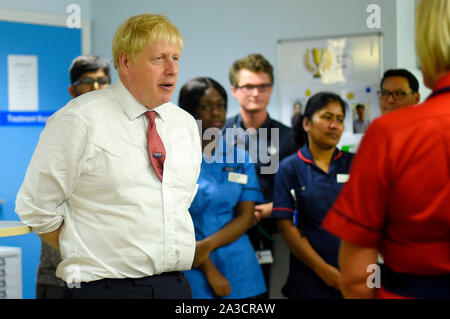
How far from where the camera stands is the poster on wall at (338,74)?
341 centimetres

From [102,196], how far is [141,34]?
0.52 meters

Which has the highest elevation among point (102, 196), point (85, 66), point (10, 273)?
point (85, 66)

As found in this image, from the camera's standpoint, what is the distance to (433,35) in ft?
3.31

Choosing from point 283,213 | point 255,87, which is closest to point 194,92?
point 255,87

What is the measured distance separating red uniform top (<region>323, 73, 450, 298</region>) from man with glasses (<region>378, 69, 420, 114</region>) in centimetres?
167

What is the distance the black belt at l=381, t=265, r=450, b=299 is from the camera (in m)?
1.03

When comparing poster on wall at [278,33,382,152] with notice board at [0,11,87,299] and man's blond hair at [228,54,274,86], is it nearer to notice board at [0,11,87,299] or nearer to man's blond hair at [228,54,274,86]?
man's blond hair at [228,54,274,86]

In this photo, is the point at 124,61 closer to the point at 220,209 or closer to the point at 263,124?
the point at 220,209

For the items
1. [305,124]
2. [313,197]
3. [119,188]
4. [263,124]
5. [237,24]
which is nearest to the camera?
[119,188]

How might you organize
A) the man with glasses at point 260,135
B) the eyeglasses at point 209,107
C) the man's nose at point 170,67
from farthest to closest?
the man with glasses at point 260,135, the eyeglasses at point 209,107, the man's nose at point 170,67

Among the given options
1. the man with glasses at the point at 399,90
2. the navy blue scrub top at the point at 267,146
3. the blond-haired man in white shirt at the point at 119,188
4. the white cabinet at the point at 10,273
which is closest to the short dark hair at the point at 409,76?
the man with glasses at the point at 399,90

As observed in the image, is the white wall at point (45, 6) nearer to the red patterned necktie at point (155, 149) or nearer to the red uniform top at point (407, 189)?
the red patterned necktie at point (155, 149)

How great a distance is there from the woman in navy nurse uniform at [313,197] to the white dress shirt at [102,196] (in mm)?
963

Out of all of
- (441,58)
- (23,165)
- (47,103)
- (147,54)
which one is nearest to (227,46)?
(47,103)
